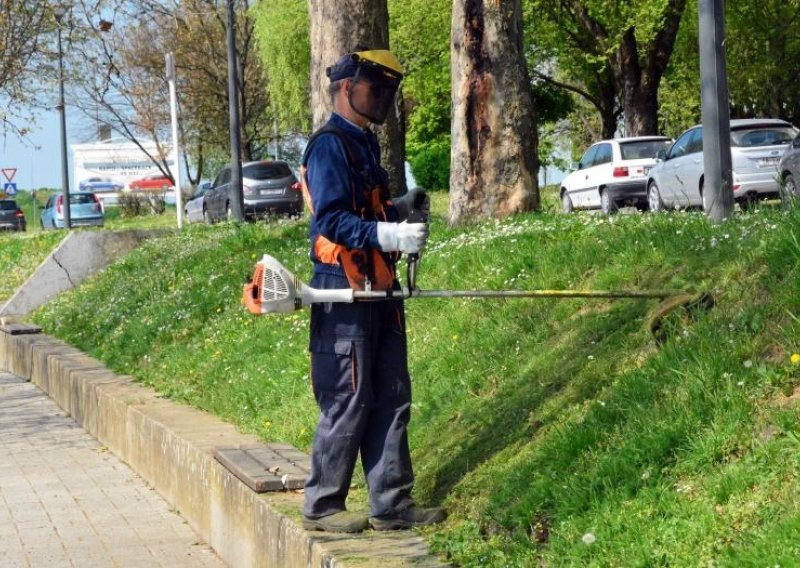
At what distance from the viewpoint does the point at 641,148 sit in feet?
98.5

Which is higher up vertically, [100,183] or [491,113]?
[100,183]

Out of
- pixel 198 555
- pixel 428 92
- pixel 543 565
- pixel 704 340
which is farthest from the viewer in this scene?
pixel 428 92

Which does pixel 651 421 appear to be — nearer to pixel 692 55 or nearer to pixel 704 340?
pixel 704 340

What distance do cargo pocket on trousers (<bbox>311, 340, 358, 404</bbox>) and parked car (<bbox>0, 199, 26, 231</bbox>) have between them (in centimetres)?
5499

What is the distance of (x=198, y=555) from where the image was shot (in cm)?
726

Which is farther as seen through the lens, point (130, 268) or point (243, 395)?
point (130, 268)

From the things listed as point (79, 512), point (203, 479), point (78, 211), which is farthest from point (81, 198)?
point (203, 479)

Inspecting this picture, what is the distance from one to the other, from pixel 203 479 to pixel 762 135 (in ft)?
58.4

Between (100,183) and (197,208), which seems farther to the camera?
(100,183)

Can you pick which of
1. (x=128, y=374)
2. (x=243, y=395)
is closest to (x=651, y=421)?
(x=243, y=395)

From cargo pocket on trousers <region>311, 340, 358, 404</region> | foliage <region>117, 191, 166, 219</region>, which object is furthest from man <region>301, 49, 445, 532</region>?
foliage <region>117, 191, 166, 219</region>

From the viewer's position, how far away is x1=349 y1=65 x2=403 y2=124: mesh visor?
5422 mm

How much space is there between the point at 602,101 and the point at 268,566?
42337mm

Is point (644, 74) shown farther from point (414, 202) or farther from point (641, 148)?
point (414, 202)
